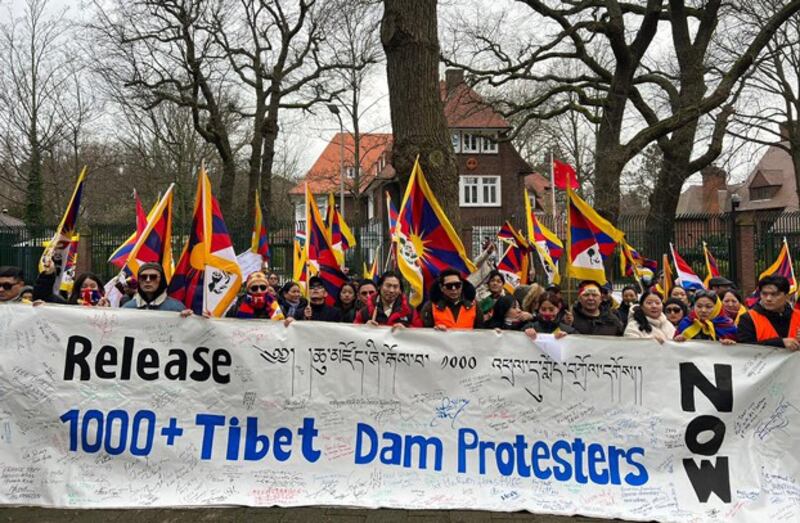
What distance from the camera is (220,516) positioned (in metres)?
4.62

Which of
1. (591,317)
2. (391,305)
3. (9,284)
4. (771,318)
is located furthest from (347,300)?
(771,318)

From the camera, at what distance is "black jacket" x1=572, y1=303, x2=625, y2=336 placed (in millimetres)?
5582

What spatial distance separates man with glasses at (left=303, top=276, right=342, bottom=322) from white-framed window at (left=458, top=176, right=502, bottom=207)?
114 ft

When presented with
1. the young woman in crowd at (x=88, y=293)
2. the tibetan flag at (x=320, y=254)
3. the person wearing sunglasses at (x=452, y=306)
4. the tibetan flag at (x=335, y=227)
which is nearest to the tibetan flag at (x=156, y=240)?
the young woman in crowd at (x=88, y=293)

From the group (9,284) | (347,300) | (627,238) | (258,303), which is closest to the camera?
(9,284)

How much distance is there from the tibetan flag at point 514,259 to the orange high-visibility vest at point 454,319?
463cm

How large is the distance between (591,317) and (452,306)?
1.27 m

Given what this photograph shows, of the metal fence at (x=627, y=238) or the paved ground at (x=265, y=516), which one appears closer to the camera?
the paved ground at (x=265, y=516)

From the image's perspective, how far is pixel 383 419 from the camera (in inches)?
181

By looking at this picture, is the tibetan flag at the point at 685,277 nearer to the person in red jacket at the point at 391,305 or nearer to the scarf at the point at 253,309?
the person in red jacket at the point at 391,305

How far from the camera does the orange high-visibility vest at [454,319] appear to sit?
209 inches

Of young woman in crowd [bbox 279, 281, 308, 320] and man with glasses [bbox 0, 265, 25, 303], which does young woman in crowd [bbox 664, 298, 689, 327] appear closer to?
young woman in crowd [bbox 279, 281, 308, 320]

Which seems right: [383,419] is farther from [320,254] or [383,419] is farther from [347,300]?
[320,254]

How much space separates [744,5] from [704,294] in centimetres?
1606
